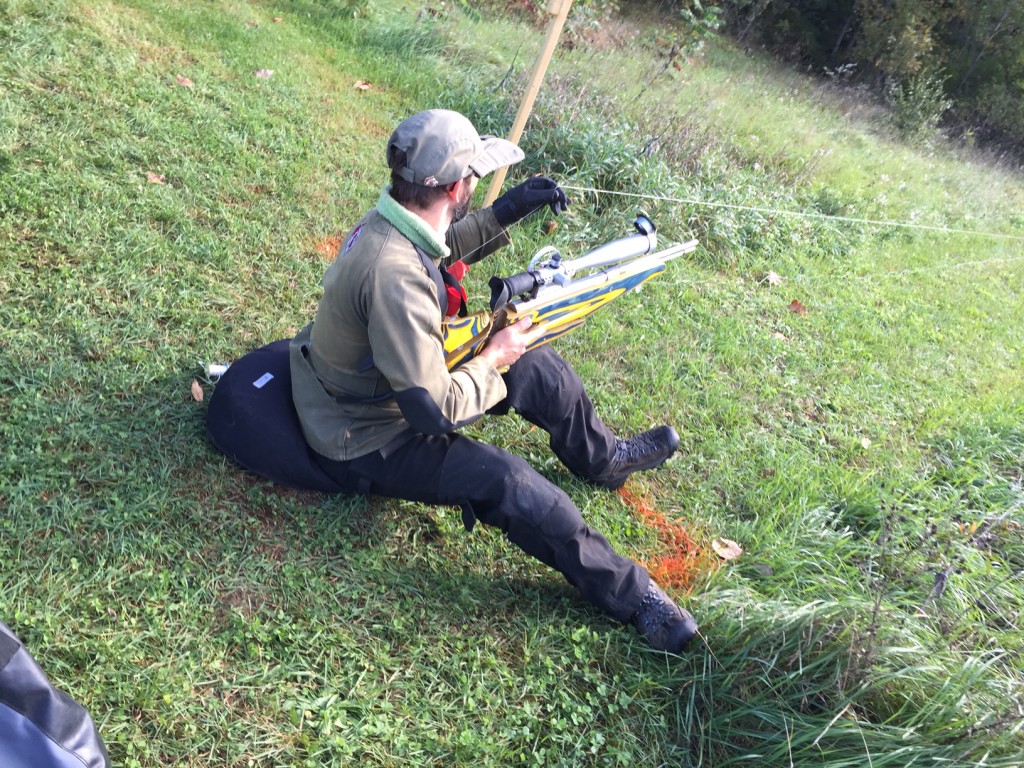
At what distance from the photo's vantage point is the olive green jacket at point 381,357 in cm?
237

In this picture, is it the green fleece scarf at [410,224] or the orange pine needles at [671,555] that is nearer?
the green fleece scarf at [410,224]

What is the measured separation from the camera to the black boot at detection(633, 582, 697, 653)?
2803mm

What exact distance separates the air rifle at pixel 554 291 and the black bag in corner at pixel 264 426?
693mm

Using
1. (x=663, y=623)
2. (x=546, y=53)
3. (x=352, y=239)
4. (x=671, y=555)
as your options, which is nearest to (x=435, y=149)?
(x=352, y=239)

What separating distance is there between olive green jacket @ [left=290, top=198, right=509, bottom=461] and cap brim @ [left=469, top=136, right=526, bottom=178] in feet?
0.92

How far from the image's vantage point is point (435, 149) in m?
2.43

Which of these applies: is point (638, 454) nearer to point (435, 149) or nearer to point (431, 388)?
point (431, 388)

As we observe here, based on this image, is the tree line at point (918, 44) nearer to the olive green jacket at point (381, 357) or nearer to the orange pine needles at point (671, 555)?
the orange pine needles at point (671, 555)

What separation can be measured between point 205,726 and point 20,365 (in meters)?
1.86

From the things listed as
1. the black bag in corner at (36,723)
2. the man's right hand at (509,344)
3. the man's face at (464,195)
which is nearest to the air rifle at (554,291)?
the man's right hand at (509,344)

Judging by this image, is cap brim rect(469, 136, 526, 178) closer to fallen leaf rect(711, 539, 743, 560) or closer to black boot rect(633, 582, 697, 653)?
black boot rect(633, 582, 697, 653)

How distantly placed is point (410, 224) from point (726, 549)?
2154mm

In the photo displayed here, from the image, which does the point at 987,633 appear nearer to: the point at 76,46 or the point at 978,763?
the point at 978,763

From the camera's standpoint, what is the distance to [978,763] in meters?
2.25
